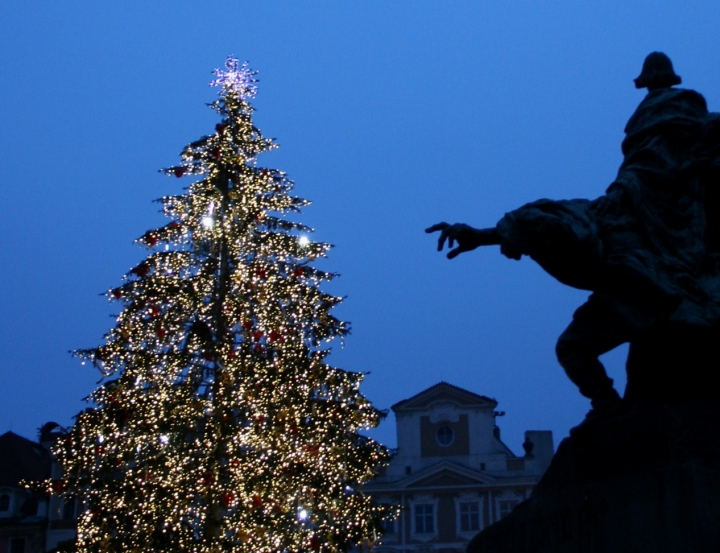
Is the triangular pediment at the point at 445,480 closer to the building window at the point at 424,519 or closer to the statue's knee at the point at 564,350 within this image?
the building window at the point at 424,519

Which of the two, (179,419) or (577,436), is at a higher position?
(179,419)

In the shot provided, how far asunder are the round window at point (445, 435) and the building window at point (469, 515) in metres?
2.20

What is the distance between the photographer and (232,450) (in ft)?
54.4

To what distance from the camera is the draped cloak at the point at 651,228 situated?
540 cm

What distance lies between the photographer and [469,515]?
34.3 m

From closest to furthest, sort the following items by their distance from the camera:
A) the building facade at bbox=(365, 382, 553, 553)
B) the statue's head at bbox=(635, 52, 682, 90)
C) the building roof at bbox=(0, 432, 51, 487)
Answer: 1. the statue's head at bbox=(635, 52, 682, 90)
2. the building facade at bbox=(365, 382, 553, 553)
3. the building roof at bbox=(0, 432, 51, 487)

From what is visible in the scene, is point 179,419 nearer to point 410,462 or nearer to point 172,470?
point 172,470

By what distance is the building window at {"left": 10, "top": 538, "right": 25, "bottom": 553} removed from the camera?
37.2 m

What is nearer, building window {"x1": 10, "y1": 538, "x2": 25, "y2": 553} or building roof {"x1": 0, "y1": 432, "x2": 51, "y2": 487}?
building window {"x1": 10, "y1": 538, "x2": 25, "y2": 553}

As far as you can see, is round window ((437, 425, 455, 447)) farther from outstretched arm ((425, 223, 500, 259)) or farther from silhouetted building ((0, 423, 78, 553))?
outstretched arm ((425, 223, 500, 259))

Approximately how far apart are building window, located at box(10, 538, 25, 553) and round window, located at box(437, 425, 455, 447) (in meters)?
16.2

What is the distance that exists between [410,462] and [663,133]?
30.0 metres

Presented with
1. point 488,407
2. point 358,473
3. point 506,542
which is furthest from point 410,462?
point 506,542

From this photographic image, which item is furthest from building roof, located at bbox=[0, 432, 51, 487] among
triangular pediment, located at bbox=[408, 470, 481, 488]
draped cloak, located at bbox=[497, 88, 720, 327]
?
draped cloak, located at bbox=[497, 88, 720, 327]
